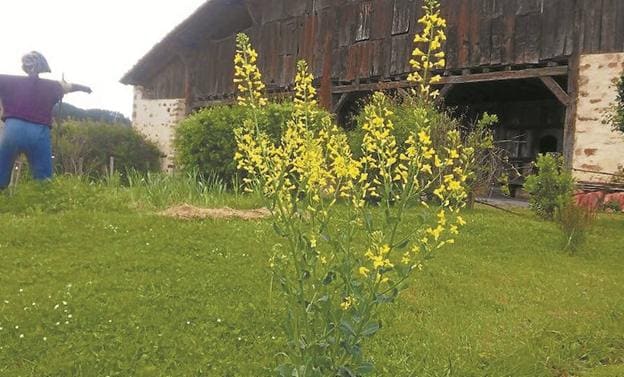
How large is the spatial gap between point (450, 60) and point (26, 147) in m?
9.87

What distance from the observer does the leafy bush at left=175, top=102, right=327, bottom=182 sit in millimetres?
10570

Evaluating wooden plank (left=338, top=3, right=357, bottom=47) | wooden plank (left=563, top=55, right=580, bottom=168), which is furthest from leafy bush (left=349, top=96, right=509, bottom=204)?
wooden plank (left=338, top=3, right=357, bottom=47)

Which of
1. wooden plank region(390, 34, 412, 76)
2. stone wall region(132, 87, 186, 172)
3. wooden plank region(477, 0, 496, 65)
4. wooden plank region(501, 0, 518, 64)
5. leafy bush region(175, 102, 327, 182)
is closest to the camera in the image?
leafy bush region(175, 102, 327, 182)

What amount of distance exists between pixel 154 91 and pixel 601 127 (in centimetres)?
1547

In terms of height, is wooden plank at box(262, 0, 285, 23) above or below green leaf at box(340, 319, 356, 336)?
above

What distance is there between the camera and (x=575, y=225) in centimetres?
733

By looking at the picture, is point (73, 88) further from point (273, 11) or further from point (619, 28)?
point (273, 11)

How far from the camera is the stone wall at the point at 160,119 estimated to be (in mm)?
20984

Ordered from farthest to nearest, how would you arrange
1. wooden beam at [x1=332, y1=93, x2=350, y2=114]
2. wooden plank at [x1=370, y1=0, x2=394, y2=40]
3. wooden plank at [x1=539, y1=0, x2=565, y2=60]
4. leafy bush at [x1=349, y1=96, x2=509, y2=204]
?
1. wooden beam at [x1=332, y1=93, x2=350, y2=114]
2. wooden plank at [x1=370, y1=0, x2=394, y2=40]
3. wooden plank at [x1=539, y1=0, x2=565, y2=60]
4. leafy bush at [x1=349, y1=96, x2=509, y2=204]

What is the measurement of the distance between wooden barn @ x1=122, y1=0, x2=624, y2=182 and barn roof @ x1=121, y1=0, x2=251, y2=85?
0.04 metres

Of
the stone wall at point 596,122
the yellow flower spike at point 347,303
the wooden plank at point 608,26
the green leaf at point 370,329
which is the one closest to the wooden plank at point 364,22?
the stone wall at point 596,122

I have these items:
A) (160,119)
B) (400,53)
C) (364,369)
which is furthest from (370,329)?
(160,119)

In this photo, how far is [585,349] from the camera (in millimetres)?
4359

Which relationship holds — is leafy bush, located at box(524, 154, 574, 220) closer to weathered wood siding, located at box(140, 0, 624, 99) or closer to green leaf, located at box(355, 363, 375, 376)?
weathered wood siding, located at box(140, 0, 624, 99)
